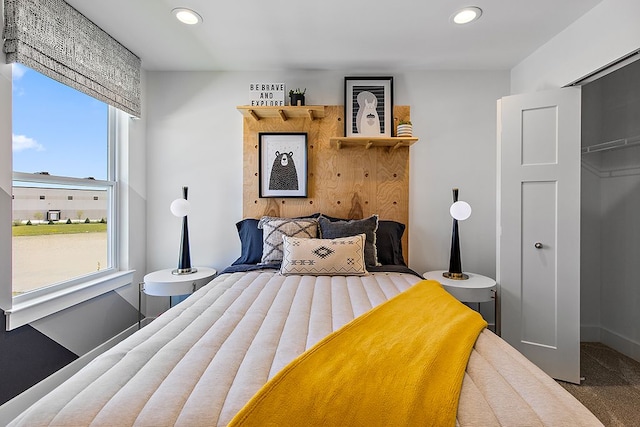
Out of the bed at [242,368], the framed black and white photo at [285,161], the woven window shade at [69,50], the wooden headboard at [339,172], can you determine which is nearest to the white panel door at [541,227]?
the wooden headboard at [339,172]

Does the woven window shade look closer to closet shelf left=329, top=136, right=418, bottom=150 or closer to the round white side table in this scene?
closet shelf left=329, top=136, right=418, bottom=150

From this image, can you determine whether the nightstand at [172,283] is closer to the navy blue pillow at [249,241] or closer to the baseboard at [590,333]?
the navy blue pillow at [249,241]

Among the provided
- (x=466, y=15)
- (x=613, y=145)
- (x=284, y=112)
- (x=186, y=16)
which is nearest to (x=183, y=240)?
(x=284, y=112)

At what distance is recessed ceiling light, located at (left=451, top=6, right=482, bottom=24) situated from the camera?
1.97 meters

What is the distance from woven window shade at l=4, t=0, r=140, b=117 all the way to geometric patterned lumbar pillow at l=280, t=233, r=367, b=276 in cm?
177

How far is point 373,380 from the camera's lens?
2.74 ft

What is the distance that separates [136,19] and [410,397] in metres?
2.65

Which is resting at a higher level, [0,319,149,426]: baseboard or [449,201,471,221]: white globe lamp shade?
[449,201,471,221]: white globe lamp shade

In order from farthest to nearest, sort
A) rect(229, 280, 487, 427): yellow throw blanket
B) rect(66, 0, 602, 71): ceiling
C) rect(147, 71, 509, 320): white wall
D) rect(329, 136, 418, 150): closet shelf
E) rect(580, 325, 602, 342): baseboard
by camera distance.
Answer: rect(147, 71, 509, 320): white wall < rect(580, 325, 602, 342): baseboard < rect(329, 136, 418, 150): closet shelf < rect(66, 0, 602, 71): ceiling < rect(229, 280, 487, 427): yellow throw blanket

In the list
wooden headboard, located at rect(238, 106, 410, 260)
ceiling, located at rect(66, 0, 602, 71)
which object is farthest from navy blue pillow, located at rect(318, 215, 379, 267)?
ceiling, located at rect(66, 0, 602, 71)

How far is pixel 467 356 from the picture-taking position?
0.99 meters

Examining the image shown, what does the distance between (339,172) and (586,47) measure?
1914 millimetres

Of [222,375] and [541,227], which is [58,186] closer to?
[222,375]

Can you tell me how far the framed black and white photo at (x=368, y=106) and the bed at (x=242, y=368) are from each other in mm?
1525
